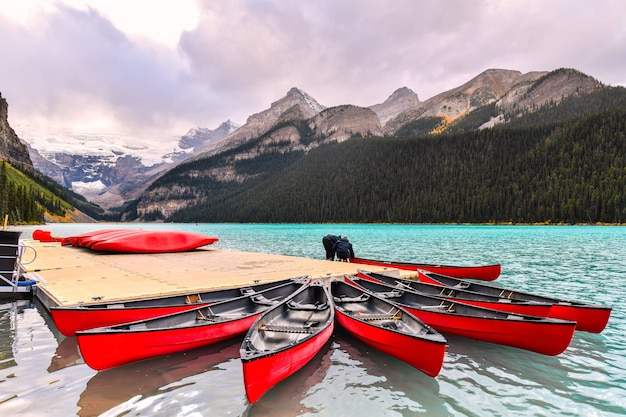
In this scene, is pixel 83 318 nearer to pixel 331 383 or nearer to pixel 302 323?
pixel 302 323

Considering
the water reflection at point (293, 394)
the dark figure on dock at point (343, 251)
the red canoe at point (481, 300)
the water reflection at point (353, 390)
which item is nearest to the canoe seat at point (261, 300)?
the water reflection at point (353, 390)

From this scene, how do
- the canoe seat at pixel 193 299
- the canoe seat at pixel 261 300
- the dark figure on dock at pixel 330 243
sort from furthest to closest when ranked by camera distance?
the dark figure on dock at pixel 330 243
the canoe seat at pixel 261 300
the canoe seat at pixel 193 299

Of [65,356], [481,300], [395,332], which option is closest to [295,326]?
[395,332]

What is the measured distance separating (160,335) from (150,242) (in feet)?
66.9

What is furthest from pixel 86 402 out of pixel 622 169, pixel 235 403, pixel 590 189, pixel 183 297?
pixel 622 169

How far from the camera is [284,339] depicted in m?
8.59

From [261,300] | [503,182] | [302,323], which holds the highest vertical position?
[503,182]

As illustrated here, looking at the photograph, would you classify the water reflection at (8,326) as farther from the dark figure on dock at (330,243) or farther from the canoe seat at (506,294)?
the dark figure on dock at (330,243)

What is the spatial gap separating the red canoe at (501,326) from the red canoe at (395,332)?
4.27 ft

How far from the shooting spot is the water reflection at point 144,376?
6.47 m

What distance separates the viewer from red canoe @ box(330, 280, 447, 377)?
7.19 meters

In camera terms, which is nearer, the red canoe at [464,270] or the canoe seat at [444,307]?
the canoe seat at [444,307]

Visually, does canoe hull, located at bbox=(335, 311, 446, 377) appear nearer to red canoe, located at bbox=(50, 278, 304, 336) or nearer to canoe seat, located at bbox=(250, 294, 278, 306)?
canoe seat, located at bbox=(250, 294, 278, 306)

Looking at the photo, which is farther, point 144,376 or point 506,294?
point 506,294
